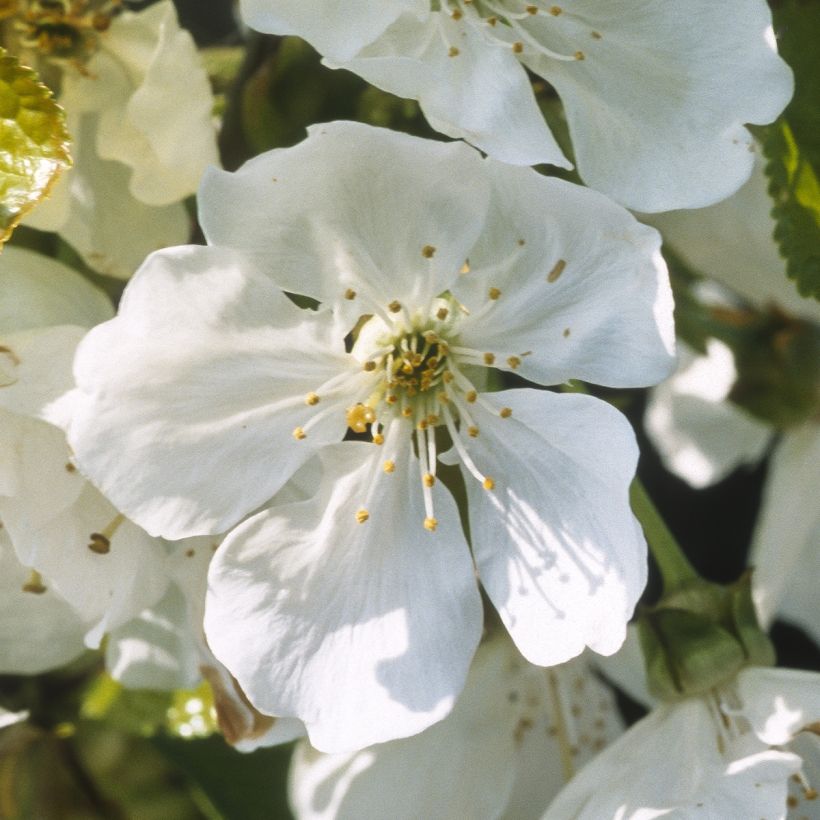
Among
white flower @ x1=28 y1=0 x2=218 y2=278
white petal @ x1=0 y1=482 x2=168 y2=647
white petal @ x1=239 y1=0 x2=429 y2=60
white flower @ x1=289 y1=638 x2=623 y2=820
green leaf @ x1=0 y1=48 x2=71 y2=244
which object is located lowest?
white flower @ x1=289 y1=638 x2=623 y2=820

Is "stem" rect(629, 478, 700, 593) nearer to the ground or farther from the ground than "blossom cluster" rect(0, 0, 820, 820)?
nearer to the ground

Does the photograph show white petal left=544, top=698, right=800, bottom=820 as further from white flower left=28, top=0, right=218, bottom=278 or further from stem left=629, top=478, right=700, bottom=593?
white flower left=28, top=0, right=218, bottom=278

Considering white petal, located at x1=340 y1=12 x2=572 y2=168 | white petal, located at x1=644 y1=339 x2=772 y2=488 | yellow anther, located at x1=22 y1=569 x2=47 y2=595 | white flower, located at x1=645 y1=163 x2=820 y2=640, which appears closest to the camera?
white petal, located at x1=340 y1=12 x2=572 y2=168

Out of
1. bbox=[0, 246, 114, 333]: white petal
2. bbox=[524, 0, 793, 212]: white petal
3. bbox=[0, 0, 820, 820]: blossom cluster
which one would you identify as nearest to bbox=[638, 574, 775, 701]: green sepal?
bbox=[0, 0, 820, 820]: blossom cluster

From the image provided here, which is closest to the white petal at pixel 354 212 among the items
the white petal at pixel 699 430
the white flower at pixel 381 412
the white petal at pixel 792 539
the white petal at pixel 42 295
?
the white flower at pixel 381 412

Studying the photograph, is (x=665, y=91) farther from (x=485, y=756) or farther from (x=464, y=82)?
(x=485, y=756)

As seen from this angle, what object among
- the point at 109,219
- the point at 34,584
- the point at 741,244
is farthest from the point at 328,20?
the point at 741,244
